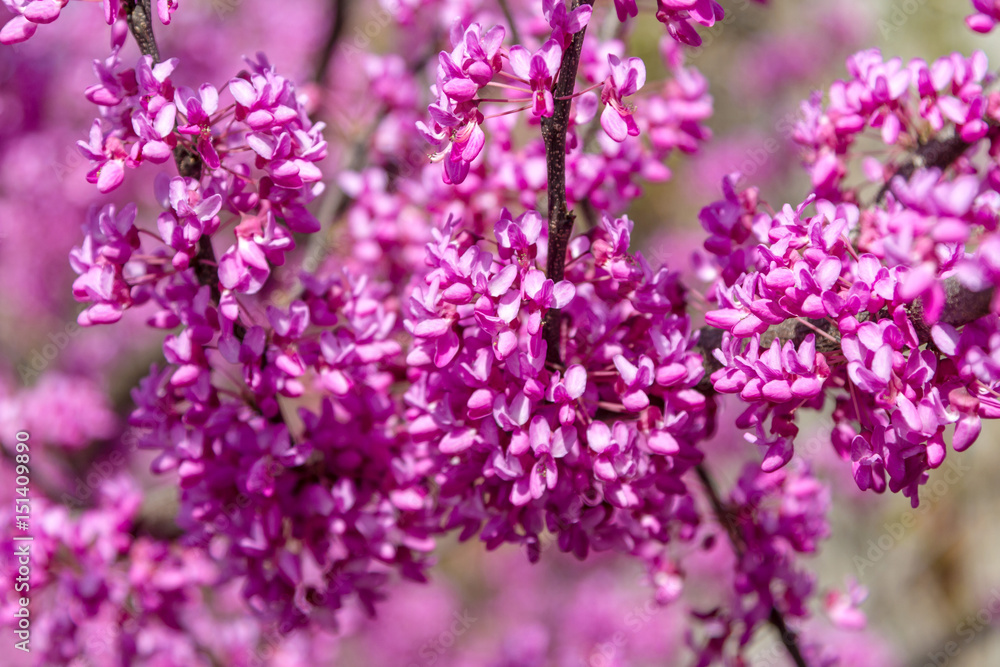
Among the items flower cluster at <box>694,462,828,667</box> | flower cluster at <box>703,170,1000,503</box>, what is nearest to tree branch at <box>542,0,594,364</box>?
flower cluster at <box>703,170,1000,503</box>

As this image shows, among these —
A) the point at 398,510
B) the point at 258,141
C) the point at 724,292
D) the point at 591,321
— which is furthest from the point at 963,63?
Result: the point at 398,510

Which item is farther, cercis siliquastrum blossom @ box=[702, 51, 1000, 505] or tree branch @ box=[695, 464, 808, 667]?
tree branch @ box=[695, 464, 808, 667]

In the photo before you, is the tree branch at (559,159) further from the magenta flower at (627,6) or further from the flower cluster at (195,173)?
the flower cluster at (195,173)

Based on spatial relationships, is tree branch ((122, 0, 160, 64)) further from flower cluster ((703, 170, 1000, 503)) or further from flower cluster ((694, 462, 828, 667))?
flower cluster ((694, 462, 828, 667))

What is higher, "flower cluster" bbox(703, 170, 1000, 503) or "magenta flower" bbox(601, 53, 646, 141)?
"magenta flower" bbox(601, 53, 646, 141)

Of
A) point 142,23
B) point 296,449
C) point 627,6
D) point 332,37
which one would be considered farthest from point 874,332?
point 332,37

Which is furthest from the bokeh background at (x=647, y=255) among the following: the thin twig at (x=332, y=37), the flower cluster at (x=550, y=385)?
the flower cluster at (x=550, y=385)
